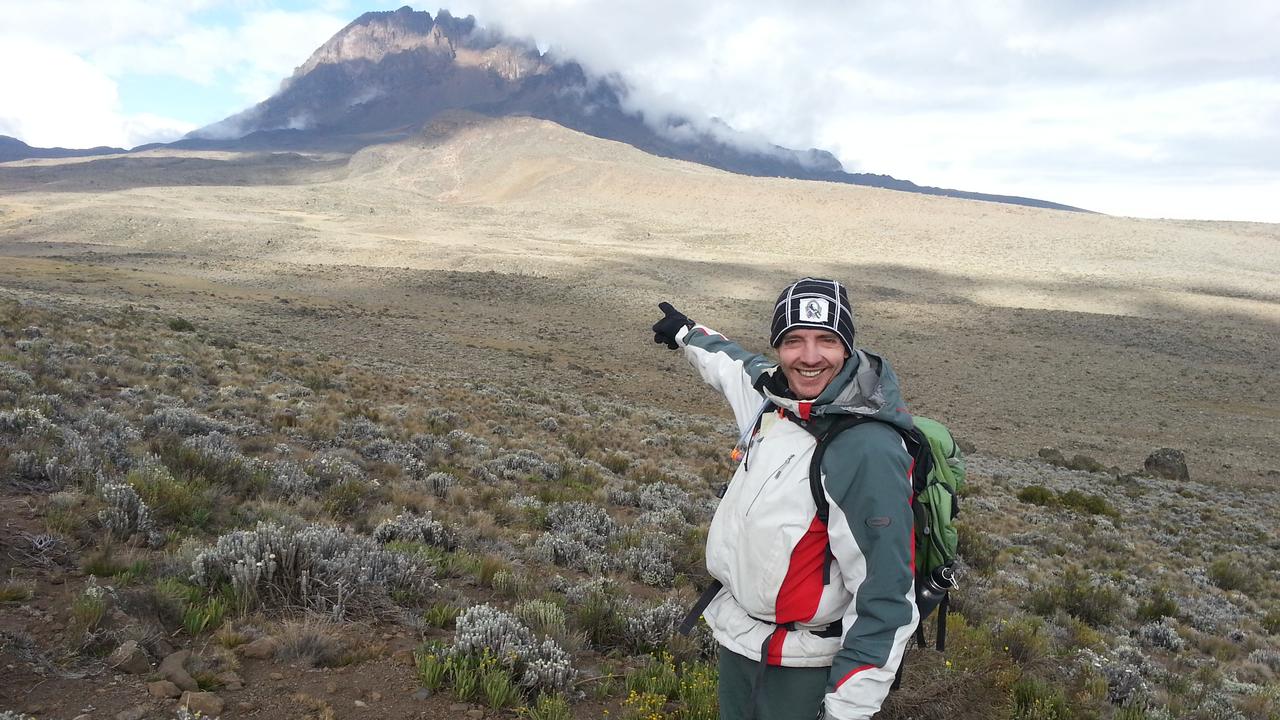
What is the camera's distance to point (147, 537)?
4.93 meters

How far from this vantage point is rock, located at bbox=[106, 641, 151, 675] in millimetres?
3375

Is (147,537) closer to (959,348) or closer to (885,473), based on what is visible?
(885,473)

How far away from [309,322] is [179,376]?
63.4 ft

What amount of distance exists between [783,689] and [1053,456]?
2289cm

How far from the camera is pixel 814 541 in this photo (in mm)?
2355

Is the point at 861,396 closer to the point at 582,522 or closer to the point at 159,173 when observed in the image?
the point at 582,522

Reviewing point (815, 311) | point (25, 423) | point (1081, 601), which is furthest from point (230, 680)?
point (1081, 601)

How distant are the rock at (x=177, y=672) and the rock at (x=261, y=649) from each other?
0.91 ft

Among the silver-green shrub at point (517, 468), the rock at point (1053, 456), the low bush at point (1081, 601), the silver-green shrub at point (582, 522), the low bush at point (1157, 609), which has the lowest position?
the rock at point (1053, 456)

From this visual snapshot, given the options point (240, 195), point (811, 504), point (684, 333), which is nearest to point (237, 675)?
point (684, 333)

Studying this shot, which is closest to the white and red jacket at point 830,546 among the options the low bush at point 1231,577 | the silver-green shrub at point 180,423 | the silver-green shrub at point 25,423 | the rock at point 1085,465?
the silver-green shrub at point 25,423

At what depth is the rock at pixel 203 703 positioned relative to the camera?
10.5ft

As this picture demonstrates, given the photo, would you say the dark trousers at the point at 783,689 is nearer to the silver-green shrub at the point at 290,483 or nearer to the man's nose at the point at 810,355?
the man's nose at the point at 810,355

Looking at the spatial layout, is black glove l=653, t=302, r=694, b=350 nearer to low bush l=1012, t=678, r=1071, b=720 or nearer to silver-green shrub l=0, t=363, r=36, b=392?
low bush l=1012, t=678, r=1071, b=720
